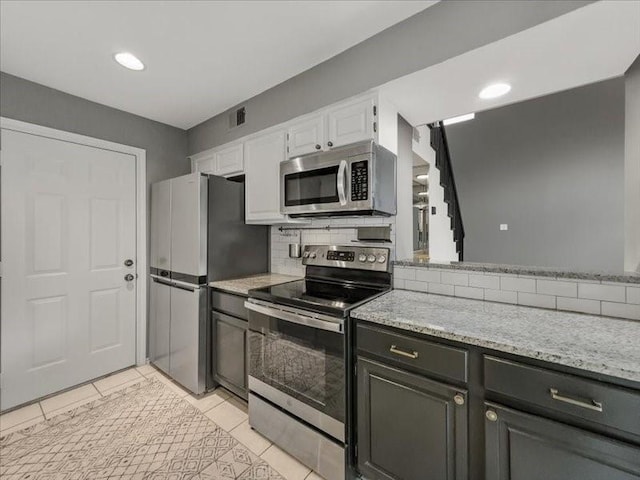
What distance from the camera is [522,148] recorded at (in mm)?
4770

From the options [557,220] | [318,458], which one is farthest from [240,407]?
[557,220]

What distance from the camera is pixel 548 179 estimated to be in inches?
181

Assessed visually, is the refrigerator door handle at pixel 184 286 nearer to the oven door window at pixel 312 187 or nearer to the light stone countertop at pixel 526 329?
the oven door window at pixel 312 187

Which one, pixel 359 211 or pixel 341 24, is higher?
pixel 341 24

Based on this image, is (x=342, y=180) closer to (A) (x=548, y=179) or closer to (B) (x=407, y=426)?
(B) (x=407, y=426)

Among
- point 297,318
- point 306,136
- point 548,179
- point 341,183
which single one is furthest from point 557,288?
point 548,179

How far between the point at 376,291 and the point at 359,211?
55 centimetres

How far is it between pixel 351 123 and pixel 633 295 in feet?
5.54

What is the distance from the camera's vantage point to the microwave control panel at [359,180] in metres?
1.63

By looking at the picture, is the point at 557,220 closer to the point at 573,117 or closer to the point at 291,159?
the point at 573,117

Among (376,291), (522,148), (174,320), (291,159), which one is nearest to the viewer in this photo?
(376,291)

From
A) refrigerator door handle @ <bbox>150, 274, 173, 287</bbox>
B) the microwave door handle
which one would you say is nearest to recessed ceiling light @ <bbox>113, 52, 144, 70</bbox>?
the microwave door handle

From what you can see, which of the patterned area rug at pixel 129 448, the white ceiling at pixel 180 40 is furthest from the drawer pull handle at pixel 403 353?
the white ceiling at pixel 180 40

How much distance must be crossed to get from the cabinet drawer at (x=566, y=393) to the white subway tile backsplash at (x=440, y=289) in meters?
0.71
